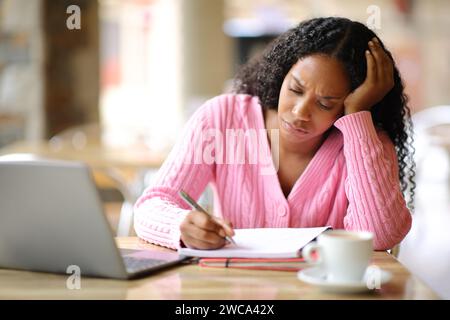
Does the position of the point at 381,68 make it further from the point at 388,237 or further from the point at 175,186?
the point at 175,186

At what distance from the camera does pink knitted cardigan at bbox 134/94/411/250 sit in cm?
162

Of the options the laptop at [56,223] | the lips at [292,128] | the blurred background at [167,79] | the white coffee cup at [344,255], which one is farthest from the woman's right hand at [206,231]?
the blurred background at [167,79]

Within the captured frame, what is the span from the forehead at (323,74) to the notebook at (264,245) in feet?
1.02

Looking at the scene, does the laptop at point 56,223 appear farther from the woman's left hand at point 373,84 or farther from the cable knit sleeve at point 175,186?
the woman's left hand at point 373,84

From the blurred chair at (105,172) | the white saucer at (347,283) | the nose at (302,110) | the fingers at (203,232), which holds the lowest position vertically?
the blurred chair at (105,172)

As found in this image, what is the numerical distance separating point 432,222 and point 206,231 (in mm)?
4508

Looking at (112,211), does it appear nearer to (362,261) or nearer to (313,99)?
(313,99)

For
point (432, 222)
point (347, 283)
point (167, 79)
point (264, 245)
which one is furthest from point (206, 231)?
point (167, 79)

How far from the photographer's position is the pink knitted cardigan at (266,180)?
5.32 feet

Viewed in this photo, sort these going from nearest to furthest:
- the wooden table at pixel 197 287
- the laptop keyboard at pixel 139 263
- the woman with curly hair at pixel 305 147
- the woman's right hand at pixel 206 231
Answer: the wooden table at pixel 197 287 → the laptop keyboard at pixel 139 263 → the woman's right hand at pixel 206 231 → the woman with curly hair at pixel 305 147

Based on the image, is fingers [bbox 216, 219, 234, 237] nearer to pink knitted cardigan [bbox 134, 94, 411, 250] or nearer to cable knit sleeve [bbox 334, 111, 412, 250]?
pink knitted cardigan [bbox 134, 94, 411, 250]

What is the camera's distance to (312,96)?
64.7 inches

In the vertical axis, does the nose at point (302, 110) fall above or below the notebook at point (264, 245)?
above


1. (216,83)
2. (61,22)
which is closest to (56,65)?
(61,22)
